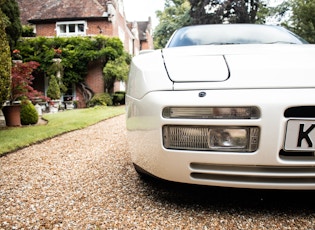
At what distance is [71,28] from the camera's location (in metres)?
15.3

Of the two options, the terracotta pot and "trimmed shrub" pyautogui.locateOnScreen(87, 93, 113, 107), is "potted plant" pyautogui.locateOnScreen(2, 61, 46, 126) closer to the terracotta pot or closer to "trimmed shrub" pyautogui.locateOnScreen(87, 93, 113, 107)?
the terracotta pot

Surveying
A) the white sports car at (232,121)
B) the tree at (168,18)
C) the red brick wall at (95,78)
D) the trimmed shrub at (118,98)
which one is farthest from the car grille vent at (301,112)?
the tree at (168,18)

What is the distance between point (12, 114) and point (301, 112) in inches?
238

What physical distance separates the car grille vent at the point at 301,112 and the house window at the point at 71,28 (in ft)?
49.6

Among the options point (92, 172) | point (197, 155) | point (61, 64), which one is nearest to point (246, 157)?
point (197, 155)

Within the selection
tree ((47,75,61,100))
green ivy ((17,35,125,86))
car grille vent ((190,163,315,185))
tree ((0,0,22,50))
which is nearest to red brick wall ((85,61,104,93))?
green ivy ((17,35,125,86))

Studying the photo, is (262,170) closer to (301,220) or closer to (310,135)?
(310,135)

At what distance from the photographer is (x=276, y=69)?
1316 millimetres

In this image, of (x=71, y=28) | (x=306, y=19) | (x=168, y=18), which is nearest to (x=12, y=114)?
Answer: (x=71, y=28)

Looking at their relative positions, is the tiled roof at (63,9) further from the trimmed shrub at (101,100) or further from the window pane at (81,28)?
the trimmed shrub at (101,100)

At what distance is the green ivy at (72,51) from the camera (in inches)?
519

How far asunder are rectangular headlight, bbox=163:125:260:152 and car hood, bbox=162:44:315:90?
0.72ft

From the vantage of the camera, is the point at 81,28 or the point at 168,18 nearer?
the point at 81,28

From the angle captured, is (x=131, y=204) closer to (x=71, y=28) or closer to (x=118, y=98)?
(x=118, y=98)
